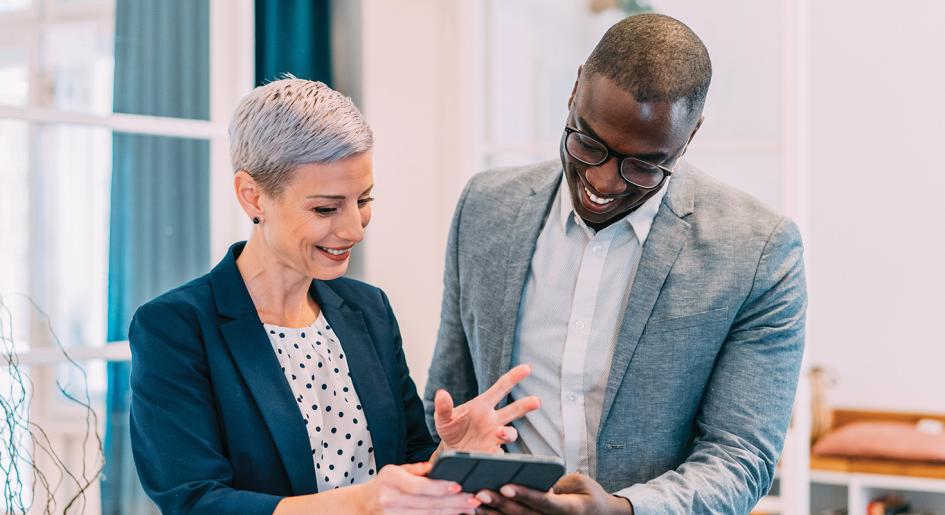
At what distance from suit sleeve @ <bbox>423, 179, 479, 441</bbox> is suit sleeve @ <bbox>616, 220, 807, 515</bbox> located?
460 mm

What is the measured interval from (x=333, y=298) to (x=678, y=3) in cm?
195

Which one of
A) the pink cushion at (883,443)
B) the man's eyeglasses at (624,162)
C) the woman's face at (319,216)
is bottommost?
the pink cushion at (883,443)

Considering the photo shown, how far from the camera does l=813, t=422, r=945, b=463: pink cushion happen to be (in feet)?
11.8

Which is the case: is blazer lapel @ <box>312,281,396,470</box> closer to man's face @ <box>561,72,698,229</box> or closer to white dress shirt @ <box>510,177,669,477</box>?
white dress shirt @ <box>510,177,669,477</box>

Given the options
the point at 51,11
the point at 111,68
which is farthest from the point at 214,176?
the point at 51,11

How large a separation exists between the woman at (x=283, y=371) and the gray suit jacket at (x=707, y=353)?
21cm

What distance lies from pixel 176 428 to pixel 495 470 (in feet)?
1.69

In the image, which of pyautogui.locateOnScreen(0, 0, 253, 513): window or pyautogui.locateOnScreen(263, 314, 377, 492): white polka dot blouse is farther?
pyautogui.locateOnScreen(0, 0, 253, 513): window

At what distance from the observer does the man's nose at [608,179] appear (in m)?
1.53

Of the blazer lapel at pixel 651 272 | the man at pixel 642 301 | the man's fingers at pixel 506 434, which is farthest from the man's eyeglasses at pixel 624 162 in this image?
the man's fingers at pixel 506 434

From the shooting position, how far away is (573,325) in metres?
1.72

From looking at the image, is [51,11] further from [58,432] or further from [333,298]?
[333,298]

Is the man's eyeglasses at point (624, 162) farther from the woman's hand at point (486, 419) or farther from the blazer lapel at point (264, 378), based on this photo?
the blazer lapel at point (264, 378)

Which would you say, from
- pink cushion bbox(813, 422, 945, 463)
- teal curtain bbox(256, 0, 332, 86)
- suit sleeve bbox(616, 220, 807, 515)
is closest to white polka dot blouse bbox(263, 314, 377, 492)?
suit sleeve bbox(616, 220, 807, 515)
